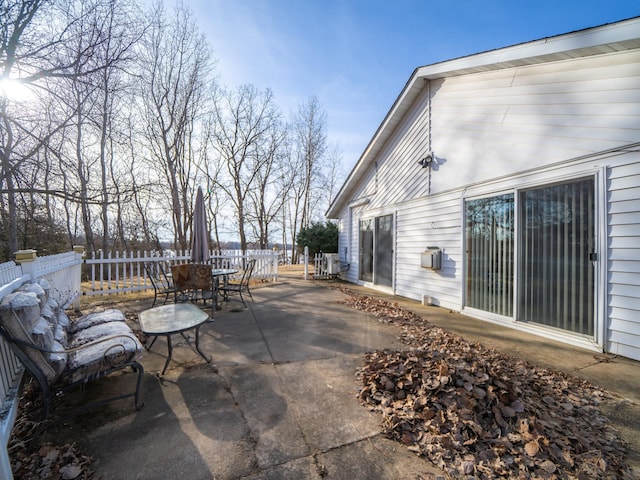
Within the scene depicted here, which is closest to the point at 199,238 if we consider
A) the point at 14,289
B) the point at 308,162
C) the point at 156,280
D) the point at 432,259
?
the point at 156,280

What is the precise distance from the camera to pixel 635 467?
5.59 feet

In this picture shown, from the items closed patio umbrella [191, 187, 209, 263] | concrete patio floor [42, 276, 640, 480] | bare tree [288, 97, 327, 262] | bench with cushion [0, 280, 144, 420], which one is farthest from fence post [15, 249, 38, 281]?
bare tree [288, 97, 327, 262]

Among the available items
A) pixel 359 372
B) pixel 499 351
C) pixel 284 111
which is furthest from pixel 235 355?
pixel 284 111

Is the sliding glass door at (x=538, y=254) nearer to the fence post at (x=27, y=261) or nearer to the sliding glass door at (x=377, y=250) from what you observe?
the sliding glass door at (x=377, y=250)

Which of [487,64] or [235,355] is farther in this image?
[487,64]

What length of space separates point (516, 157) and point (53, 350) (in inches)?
242

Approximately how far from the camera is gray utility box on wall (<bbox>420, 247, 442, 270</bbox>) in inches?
232

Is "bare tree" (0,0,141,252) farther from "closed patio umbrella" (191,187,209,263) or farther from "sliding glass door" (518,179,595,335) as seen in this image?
"sliding glass door" (518,179,595,335)

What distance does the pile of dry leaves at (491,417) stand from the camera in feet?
5.51

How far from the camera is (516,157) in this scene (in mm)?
4398

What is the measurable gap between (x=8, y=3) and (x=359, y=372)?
952cm

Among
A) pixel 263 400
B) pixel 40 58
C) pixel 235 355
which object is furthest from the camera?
pixel 40 58

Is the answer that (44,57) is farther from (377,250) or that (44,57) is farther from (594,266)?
(594,266)

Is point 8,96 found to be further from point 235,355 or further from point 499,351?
point 499,351
